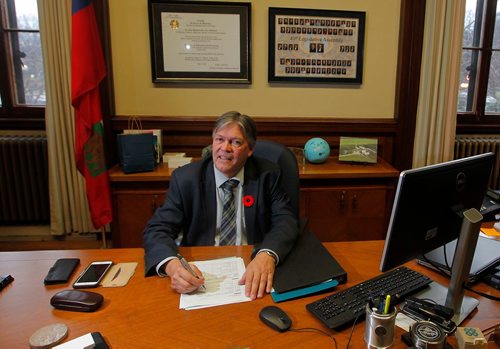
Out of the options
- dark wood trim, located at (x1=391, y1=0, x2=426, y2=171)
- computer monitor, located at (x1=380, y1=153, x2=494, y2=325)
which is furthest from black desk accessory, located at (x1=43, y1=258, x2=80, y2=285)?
dark wood trim, located at (x1=391, y1=0, x2=426, y2=171)

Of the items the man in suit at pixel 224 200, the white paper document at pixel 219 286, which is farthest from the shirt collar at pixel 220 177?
the white paper document at pixel 219 286

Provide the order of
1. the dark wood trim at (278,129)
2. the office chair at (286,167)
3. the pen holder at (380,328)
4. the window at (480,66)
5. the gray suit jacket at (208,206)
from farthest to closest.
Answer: the window at (480,66) → the dark wood trim at (278,129) → the office chair at (286,167) → the gray suit jacket at (208,206) → the pen holder at (380,328)

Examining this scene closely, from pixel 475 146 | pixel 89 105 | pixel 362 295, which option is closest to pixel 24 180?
pixel 89 105

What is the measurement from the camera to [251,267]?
Result: 121 centimetres

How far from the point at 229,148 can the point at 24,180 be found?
217 centimetres

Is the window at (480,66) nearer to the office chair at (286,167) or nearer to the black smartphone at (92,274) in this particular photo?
the office chair at (286,167)

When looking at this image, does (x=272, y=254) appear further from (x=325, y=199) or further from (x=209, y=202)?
(x=325, y=199)

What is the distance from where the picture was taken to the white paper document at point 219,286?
1082mm

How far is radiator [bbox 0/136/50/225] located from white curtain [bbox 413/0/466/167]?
292 cm

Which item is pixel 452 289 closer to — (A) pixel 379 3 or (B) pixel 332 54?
(B) pixel 332 54

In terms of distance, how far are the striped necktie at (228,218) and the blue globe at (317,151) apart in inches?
45.8

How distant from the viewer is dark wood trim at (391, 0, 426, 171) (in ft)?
9.00

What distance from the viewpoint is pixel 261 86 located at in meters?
2.83

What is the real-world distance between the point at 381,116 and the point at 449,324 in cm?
228
